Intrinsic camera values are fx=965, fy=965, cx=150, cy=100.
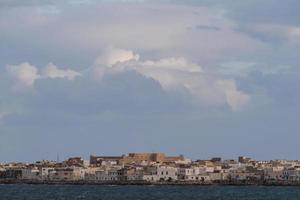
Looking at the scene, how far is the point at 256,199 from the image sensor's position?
114625mm

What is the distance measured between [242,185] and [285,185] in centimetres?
888

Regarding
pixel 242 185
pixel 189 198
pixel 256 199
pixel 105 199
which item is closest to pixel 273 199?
pixel 256 199

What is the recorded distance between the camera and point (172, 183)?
19988cm

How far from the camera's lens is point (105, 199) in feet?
368

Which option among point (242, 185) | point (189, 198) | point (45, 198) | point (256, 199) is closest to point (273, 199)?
point (256, 199)

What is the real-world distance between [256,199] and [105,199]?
18.0 m

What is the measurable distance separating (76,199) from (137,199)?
725cm

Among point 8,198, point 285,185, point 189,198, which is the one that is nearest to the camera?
point 8,198

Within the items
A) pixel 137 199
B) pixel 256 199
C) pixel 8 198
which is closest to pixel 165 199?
pixel 137 199

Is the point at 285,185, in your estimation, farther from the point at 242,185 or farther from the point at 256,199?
the point at 256,199

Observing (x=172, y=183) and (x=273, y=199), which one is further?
(x=172, y=183)

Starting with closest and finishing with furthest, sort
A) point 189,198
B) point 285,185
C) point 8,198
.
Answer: point 8,198 < point 189,198 < point 285,185

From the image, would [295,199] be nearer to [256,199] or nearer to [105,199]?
Answer: [256,199]

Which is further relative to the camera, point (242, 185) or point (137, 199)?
point (242, 185)
